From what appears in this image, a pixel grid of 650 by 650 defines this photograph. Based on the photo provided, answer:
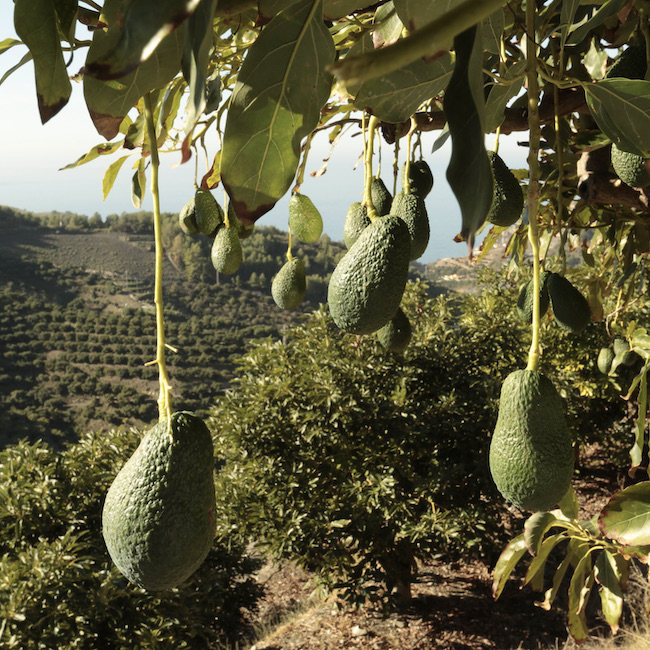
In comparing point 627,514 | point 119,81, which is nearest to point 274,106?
point 119,81

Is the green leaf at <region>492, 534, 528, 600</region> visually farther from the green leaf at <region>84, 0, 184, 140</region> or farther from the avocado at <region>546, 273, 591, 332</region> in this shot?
the green leaf at <region>84, 0, 184, 140</region>

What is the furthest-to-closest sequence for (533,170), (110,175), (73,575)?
1. (73,575)
2. (110,175)
3. (533,170)

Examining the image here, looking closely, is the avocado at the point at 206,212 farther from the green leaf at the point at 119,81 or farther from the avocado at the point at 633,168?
the avocado at the point at 633,168

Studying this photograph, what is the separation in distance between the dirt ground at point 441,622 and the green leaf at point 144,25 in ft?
13.8

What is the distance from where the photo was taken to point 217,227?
0.91 metres

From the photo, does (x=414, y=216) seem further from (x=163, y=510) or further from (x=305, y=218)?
(x=163, y=510)

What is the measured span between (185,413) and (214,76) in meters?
0.46

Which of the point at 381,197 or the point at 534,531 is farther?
the point at 534,531

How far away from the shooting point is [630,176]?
0.77 m

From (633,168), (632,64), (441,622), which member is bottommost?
(441,622)

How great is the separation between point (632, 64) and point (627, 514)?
75 centimetres

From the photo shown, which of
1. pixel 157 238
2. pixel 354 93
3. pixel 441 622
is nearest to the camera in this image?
pixel 157 238

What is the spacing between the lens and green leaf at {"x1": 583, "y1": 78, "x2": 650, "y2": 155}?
59 centimetres

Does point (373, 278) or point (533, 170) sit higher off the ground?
point (533, 170)
